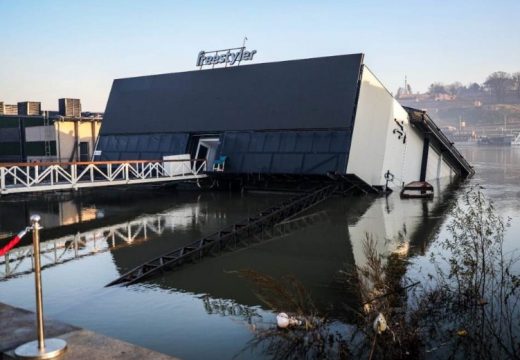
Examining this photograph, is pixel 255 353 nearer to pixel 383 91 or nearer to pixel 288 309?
pixel 288 309

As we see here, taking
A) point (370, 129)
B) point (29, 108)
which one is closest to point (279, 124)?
point (370, 129)

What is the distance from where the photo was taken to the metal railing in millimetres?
19109

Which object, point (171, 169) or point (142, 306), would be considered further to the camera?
point (171, 169)

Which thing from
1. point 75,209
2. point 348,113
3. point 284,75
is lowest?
point 75,209

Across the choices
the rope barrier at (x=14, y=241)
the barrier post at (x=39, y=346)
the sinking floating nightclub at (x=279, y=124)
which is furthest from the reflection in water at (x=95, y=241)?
the sinking floating nightclub at (x=279, y=124)

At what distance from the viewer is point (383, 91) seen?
27484 millimetres

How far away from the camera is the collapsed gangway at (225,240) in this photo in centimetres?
1074

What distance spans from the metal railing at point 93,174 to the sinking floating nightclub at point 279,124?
1.81 metres

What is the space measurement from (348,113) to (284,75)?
4.95 meters

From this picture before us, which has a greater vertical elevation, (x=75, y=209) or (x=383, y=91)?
(x=383, y=91)

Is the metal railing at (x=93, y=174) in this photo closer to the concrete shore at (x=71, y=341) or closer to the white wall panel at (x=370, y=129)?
the white wall panel at (x=370, y=129)

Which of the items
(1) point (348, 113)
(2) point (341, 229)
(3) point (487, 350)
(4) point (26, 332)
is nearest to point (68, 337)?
(4) point (26, 332)

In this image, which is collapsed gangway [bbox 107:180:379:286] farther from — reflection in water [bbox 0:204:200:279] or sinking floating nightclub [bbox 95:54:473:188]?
sinking floating nightclub [bbox 95:54:473:188]

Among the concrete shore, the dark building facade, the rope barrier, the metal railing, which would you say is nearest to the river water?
the metal railing
